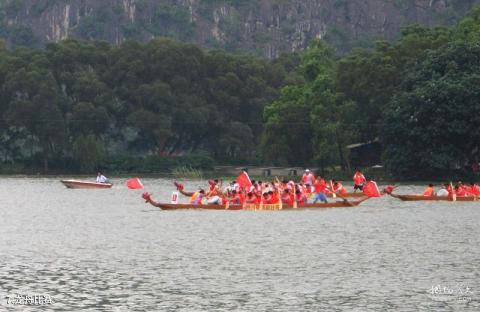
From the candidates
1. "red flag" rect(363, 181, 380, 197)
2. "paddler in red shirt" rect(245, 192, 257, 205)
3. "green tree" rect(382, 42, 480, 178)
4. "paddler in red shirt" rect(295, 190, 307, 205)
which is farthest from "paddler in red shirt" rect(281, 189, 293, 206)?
"green tree" rect(382, 42, 480, 178)

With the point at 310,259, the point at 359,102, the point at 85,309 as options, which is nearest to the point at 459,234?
the point at 310,259

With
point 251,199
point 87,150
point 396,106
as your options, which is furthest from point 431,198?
point 87,150

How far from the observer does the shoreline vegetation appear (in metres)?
98.6

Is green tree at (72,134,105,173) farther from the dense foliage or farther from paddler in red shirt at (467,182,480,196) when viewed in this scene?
paddler in red shirt at (467,182,480,196)

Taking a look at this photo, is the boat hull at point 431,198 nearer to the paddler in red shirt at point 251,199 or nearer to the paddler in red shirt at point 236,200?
the paddler in red shirt at point 251,199

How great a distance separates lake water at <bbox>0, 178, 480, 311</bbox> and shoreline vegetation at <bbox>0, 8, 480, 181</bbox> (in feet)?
97.5

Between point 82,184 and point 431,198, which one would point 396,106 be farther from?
point 431,198

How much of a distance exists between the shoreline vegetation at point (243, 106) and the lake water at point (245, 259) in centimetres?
2971

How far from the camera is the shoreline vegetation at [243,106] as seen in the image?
98625 mm

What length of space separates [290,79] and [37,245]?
96.5 m

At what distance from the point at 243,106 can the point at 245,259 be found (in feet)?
326

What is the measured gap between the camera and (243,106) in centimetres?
14175

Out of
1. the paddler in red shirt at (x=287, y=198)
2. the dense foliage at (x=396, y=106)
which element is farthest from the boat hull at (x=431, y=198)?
the dense foliage at (x=396, y=106)

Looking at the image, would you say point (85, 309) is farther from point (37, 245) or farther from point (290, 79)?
point (290, 79)
